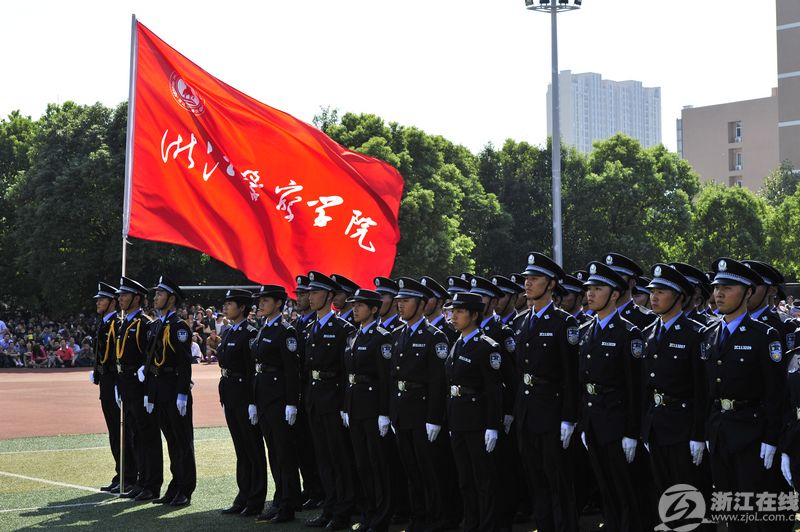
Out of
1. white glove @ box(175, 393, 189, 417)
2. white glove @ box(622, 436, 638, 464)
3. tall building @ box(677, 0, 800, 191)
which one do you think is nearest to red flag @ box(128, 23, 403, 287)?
white glove @ box(175, 393, 189, 417)

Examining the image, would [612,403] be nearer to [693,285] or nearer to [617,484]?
[617,484]

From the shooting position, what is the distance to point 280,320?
438 inches

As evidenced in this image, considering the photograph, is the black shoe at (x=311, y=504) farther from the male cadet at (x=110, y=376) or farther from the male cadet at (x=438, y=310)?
the male cadet at (x=110, y=376)

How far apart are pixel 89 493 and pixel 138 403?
122cm

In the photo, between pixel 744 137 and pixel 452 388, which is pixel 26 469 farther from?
pixel 744 137

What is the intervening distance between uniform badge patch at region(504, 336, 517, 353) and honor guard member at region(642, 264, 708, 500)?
68.0 inches

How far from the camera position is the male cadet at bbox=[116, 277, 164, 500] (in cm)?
1223

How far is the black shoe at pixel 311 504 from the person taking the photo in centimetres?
1140

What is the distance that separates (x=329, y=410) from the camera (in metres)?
10.6

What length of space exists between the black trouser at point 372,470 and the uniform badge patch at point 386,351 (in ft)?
1.90

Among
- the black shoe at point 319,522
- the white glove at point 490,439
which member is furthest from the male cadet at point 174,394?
Result: the white glove at point 490,439

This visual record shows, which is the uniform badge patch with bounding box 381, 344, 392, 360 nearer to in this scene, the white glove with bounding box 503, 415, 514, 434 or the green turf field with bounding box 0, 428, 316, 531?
the white glove with bounding box 503, 415, 514, 434

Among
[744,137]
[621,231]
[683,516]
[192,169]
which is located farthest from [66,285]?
[744,137]

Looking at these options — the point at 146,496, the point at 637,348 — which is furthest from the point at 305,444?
the point at 637,348
